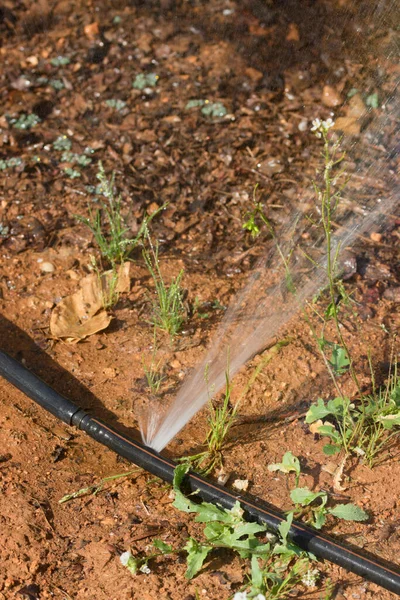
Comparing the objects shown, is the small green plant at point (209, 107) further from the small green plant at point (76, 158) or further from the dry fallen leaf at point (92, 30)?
the dry fallen leaf at point (92, 30)

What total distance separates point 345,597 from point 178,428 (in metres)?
0.93

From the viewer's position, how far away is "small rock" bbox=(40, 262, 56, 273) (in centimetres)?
400

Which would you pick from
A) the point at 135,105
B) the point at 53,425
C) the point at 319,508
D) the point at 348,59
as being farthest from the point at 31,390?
the point at 348,59

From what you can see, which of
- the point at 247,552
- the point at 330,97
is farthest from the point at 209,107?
the point at 247,552

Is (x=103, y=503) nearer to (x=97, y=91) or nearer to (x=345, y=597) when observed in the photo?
(x=345, y=597)

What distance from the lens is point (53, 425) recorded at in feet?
10.9

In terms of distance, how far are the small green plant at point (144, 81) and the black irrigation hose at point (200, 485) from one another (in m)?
2.34

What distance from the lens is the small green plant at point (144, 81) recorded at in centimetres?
506

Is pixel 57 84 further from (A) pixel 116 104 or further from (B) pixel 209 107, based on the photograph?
(B) pixel 209 107

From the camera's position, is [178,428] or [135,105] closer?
[178,428]

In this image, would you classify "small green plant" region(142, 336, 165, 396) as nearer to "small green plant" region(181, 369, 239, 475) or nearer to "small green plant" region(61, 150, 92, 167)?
"small green plant" region(181, 369, 239, 475)

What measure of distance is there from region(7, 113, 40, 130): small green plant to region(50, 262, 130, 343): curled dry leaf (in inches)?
52.9

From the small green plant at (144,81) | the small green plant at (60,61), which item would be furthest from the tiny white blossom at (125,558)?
the small green plant at (60,61)

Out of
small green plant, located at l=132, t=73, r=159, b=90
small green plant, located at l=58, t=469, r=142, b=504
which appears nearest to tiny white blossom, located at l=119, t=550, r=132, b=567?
small green plant, located at l=58, t=469, r=142, b=504
